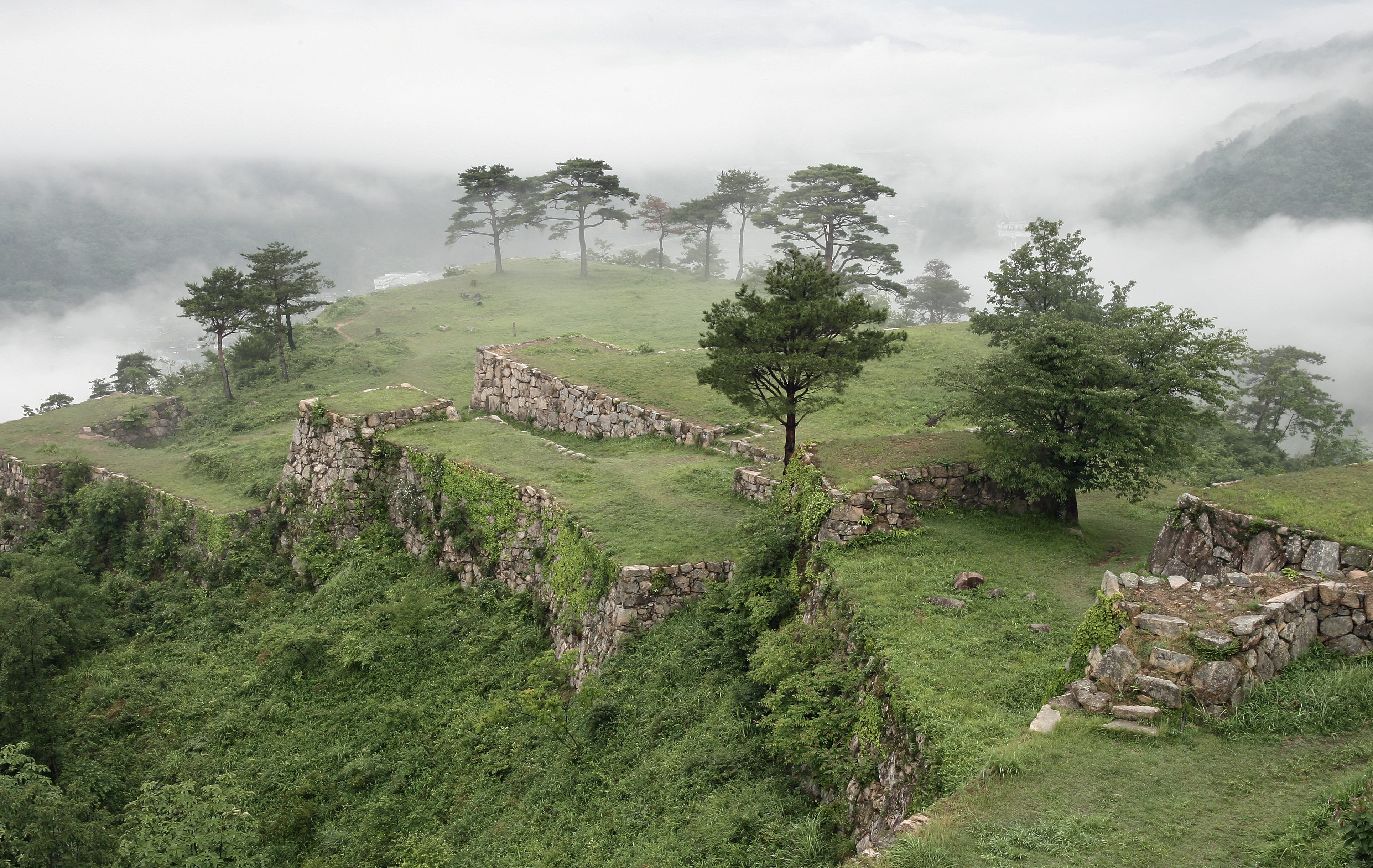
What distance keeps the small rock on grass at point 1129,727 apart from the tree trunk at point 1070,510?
25.2ft

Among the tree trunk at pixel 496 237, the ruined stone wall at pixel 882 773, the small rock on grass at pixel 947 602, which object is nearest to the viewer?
the ruined stone wall at pixel 882 773

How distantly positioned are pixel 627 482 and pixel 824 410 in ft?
28.3

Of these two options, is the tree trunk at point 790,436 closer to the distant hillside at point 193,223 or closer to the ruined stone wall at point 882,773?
the ruined stone wall at point 882,773

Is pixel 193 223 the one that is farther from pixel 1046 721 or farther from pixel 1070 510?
pixel 1046 721

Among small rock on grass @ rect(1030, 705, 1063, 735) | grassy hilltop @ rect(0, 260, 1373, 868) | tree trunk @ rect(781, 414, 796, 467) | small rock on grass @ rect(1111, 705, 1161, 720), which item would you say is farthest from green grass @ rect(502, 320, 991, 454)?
small rock on grass @ rect(1111, 705, 1161, 720)

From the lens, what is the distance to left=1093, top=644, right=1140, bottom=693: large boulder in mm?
7758

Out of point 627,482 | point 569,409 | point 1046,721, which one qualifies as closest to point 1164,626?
point 1046,721

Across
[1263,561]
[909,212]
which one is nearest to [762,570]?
[1263,561]

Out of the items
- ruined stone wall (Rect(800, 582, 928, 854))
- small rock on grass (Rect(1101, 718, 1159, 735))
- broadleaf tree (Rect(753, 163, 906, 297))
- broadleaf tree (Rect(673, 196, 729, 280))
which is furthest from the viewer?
broadleaf tree (Rect(673, 196, 729, 280))

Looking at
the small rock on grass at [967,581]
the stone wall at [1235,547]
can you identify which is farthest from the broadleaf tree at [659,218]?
the small rock on grass at [967,581]

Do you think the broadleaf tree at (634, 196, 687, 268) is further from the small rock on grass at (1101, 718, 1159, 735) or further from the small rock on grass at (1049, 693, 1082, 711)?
the small rock on grass at (1101, 718, 1159, 735)

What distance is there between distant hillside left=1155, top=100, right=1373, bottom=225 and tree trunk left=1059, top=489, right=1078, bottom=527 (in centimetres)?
11199

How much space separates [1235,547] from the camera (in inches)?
446

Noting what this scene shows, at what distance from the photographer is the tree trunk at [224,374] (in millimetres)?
36219
